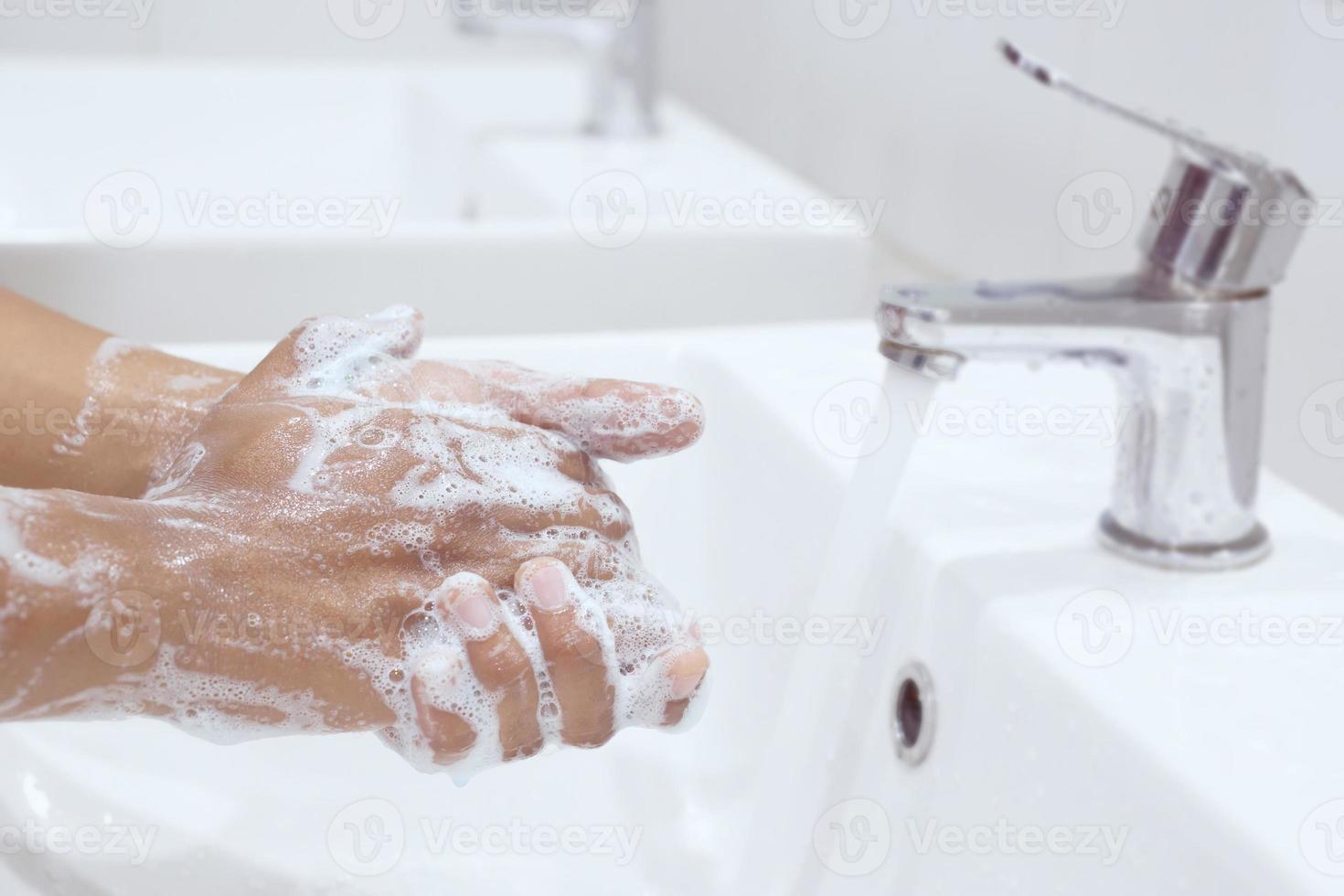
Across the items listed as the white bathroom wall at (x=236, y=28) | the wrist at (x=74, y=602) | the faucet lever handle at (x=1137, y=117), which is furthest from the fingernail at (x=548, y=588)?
the white bathroom wall at (x=236, y=28)

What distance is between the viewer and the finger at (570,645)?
0.41 m

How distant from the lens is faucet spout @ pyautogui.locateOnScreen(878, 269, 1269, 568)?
1.57 ft

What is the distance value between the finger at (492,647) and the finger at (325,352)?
107mm

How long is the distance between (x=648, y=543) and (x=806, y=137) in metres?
0.51

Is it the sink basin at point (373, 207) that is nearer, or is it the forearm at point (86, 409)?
the forearm at point (86, 409)

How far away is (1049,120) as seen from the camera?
2.48 ft

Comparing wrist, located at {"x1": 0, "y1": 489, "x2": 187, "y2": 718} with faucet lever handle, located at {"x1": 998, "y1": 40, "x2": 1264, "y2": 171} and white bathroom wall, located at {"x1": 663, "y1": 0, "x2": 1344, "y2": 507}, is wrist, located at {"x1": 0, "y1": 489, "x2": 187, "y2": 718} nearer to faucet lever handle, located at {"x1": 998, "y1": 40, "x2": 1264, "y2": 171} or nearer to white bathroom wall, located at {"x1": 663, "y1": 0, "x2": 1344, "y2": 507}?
faucet lever handle, located at {"x1": 998, "y1": 40, "x2": 1264, "y2": 171}

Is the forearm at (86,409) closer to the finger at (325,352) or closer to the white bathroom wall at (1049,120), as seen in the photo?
the finger at (325,352)

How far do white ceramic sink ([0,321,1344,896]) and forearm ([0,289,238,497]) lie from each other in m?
0.12

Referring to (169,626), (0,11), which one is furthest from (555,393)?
(0,11)

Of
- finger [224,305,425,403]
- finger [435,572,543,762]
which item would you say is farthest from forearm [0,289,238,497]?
finger [435,572,543,762]

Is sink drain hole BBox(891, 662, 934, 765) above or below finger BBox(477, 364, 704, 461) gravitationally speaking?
below

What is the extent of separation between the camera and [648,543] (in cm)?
68

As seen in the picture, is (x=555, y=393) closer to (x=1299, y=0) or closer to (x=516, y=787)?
(x=516, y=787)
